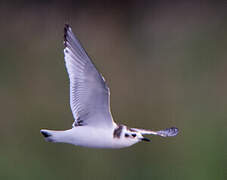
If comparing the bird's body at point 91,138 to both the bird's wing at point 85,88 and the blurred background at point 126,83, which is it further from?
the blurred background at point 126,83

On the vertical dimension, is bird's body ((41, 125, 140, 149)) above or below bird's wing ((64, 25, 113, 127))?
below

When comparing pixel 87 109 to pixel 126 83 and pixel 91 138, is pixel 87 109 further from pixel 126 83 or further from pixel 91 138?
pixel 126 83

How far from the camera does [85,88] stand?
2.31 metres

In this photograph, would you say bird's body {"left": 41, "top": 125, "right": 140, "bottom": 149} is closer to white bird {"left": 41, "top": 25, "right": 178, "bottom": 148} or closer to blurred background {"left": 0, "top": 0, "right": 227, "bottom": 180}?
white bird {"left": 41, "top": 25, "right": 178, "bottom": 148}

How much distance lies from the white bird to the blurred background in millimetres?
1013

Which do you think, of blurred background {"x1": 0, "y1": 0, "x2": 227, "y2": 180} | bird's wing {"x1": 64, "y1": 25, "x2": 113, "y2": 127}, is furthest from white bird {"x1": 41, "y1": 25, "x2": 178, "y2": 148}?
blurred background {"x1": 0, "y1": 0, "x2": 227, "y2": 180}

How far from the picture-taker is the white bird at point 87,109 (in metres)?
2.26

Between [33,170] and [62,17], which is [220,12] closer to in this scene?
[62,17]

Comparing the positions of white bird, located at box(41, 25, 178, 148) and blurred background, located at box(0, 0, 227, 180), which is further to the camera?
blurred background, located at box(0, 0, 227, 180)

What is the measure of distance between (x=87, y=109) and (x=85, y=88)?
4.0 inches

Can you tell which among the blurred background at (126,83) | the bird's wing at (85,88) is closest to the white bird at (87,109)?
the bird's wing at (85,88)

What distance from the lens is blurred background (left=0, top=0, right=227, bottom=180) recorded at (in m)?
3.44

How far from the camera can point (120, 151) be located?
3.61 m

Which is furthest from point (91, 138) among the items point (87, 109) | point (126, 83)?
point (126, 83)
